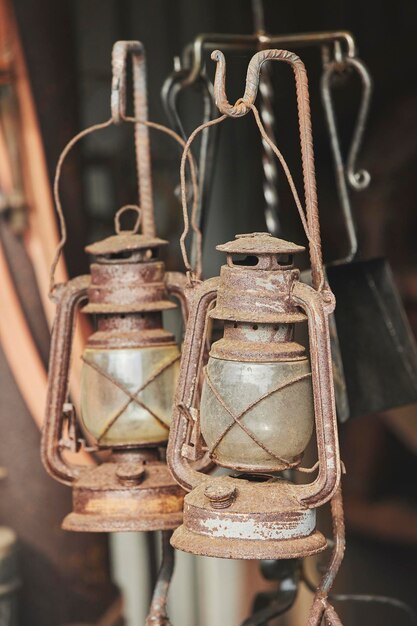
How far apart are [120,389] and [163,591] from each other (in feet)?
1.07

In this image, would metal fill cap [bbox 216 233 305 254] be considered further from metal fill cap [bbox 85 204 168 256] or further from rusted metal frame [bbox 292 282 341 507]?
metal fill cap [bbox 85 204 168 256]

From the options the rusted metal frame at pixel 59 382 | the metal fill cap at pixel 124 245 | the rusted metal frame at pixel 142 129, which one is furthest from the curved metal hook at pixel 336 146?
the rusted metal frame at pixel 59 382

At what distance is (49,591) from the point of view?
2.87 meters

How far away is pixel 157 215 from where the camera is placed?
2703mm

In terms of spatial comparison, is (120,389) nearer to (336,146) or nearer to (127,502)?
(127,502)

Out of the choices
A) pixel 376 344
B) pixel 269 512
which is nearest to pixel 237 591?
pixel 376 344

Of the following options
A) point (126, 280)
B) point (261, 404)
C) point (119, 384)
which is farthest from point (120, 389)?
point (261, 404)

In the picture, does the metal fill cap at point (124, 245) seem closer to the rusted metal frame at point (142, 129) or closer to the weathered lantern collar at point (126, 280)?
the weathered lantern collar at point (126, 280)

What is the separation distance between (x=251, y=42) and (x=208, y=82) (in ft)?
0.34

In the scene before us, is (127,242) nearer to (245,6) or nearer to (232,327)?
(232,327)

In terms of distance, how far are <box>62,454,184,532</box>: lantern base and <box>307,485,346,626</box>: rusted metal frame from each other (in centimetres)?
23

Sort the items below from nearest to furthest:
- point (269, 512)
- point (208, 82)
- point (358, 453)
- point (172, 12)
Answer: point (269, 512) < point (208, 82) < point (172, 12) < point (358, 453)

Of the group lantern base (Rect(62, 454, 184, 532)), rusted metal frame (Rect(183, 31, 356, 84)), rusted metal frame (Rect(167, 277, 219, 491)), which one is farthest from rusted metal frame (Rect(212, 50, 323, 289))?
rusted metal frame (Rect(183, 31, 356, 84))

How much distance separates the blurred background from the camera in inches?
106
